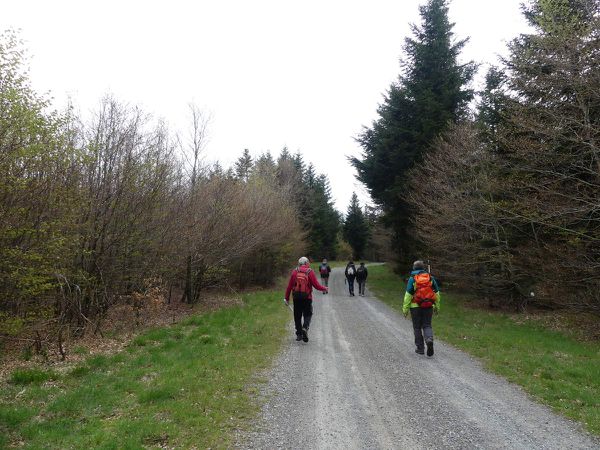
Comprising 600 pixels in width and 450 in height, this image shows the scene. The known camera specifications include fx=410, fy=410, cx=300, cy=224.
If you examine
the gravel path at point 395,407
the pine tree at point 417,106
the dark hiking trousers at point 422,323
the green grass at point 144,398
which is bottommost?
the gravel path at point 395,407

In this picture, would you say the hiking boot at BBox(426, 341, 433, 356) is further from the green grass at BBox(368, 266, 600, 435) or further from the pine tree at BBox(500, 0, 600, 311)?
the pine tree at BBox(500, 0, 600, 311)

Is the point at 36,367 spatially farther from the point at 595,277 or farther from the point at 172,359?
the point at 595,277

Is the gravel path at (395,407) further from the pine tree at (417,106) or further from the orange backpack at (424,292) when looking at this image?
the pine tree at (417,106)

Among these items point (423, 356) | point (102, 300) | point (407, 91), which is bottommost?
point (423, 356)

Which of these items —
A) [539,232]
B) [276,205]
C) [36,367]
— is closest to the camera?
[36,367]

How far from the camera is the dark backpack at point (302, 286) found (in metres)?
9.20

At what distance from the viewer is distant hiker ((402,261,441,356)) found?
26.8ft

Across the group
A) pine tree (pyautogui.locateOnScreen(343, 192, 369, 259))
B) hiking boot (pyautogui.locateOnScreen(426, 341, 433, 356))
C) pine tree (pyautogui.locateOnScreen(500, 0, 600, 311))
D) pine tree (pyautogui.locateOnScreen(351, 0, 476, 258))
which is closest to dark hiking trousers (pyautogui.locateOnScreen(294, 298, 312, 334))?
hiking boot (pyautogui.locateOnScreen(426, 341, 433, 356))

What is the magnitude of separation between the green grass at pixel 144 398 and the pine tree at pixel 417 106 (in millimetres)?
17677

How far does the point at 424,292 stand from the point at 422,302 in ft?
0.66

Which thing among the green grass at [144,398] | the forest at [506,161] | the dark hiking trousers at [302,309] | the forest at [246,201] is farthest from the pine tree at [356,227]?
the green grass at [144,398]

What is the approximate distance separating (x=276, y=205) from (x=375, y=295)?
778cm

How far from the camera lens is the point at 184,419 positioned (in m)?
4.90

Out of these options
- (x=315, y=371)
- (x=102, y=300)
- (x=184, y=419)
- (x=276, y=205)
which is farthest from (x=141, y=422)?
(x=276, y=205)
